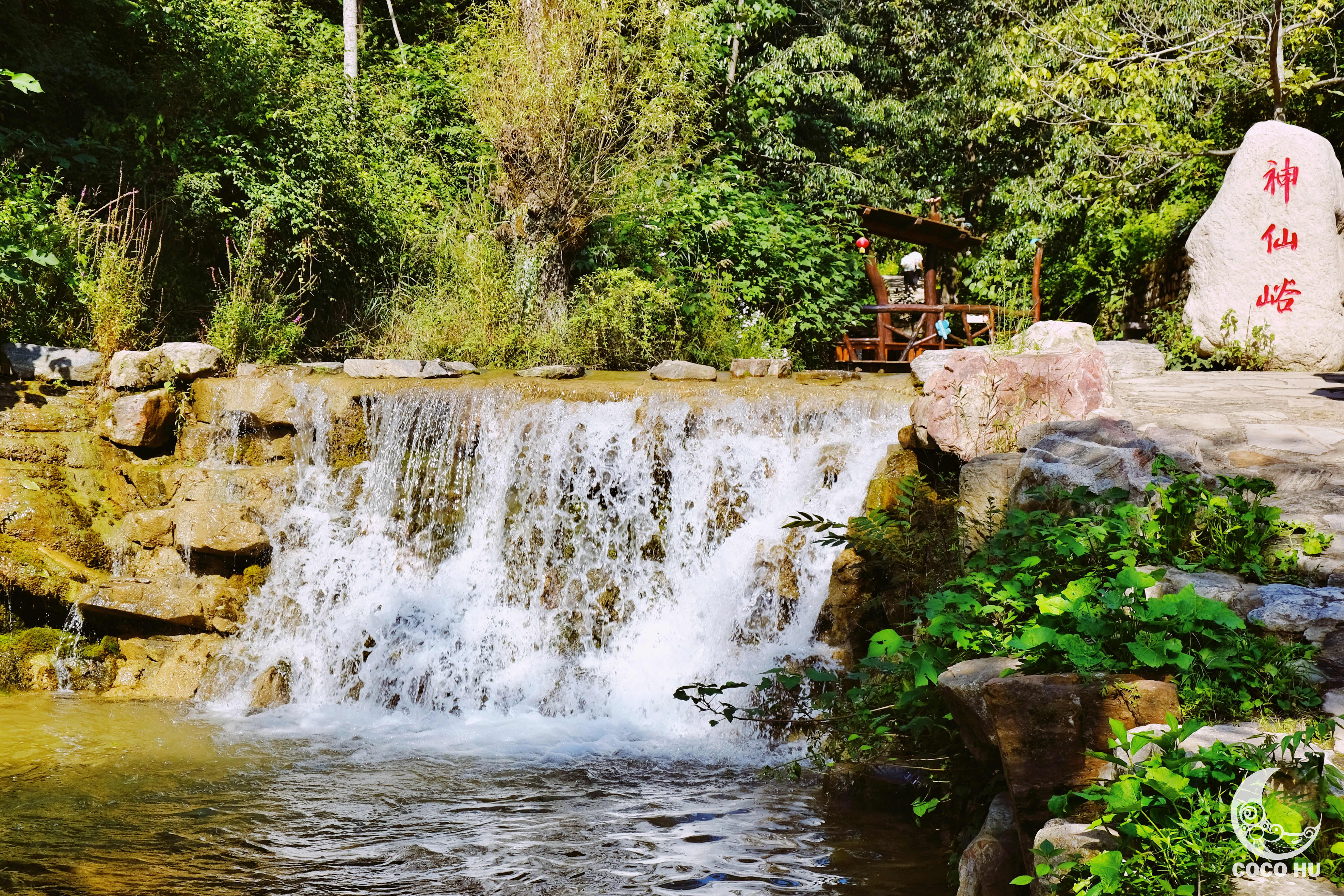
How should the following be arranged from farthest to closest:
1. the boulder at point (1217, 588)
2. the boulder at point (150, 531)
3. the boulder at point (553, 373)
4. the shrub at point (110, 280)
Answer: the boulder at point (553, 373)
the shrub at point (110, 280)
the boulder at point (150, 531)
the boulder at point (1217, 588)

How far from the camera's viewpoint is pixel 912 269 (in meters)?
21.0

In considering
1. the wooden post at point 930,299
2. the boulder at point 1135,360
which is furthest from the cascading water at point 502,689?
the wooden post at point 930,299

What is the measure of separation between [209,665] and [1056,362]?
5844 mm

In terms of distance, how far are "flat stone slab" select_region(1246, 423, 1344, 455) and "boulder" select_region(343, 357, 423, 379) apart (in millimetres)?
6174

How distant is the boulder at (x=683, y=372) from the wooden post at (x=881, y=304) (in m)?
3.21

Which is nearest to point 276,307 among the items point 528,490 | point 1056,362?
point 528,490

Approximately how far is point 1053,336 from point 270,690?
19.2ft

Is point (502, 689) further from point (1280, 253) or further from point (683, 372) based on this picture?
point (1280, 253)

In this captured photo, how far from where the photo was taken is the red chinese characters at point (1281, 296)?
28.3 feet

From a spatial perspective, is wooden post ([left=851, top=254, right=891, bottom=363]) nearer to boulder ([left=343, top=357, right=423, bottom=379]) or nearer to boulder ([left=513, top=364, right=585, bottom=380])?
boulder ([left=513, top=364, right=585, bottom=380])

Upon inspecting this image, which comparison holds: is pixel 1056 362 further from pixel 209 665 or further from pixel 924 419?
pixel 209 665

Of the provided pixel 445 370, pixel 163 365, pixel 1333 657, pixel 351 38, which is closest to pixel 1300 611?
pixel 1333 657

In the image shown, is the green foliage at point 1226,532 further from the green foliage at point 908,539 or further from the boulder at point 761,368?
the boulder at point 761,368

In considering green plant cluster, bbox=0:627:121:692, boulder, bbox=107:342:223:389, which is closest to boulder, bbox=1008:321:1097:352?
boulder, bbox=107:342:223:389
